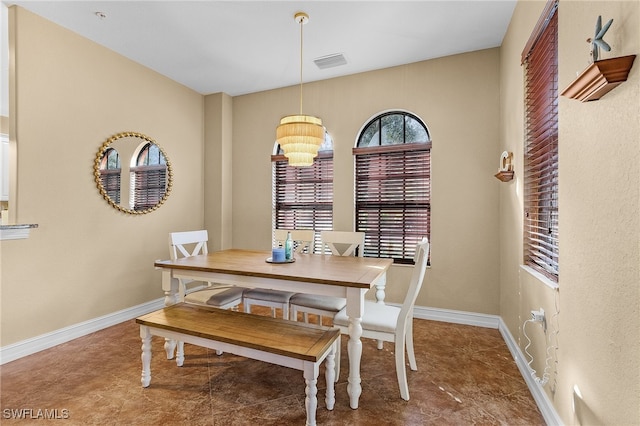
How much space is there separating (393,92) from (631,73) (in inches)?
105

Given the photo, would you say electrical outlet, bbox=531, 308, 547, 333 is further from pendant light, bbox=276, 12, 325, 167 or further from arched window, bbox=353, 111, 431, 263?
pendant light, bbox=276, 12, 325, 167

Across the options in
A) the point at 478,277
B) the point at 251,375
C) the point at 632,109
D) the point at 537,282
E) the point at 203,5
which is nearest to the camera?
the point at 632,109

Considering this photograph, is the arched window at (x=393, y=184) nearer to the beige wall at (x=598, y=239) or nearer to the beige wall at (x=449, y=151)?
the beige wall at (x=449, y=151)

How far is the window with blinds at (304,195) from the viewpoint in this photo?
3.94 m

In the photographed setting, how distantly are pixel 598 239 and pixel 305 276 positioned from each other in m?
1.44

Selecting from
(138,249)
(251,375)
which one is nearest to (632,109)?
(251,375)

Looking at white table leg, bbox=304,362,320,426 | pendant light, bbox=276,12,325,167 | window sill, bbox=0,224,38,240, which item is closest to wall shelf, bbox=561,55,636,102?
pendant light, bbox=276,12,325,167

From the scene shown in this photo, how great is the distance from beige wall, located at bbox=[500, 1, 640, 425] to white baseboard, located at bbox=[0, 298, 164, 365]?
377 centimetres

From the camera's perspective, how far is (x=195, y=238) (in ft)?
9.83

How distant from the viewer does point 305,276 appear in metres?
1.95

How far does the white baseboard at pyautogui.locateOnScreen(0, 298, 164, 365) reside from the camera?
8.08 feet

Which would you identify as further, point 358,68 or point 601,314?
point 358,68

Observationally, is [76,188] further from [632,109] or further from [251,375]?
[632,109]

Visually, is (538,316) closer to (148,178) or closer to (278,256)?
(278,256)
